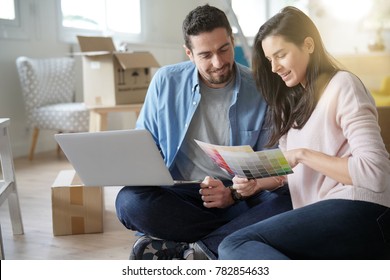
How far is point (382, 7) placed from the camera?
3.17 ft

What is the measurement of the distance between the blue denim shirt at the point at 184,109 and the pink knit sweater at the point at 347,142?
0.74 ft

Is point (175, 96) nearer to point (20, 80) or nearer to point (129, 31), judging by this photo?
point (129, 31)

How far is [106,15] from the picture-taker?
126 centimetres

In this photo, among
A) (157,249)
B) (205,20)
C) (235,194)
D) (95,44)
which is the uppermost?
(205,20)

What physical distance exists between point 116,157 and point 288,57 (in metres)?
0.39

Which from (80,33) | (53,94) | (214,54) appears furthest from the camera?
(53,94)

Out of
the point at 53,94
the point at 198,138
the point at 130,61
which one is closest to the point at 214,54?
the point at 198,138

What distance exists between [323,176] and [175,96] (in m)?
0.45

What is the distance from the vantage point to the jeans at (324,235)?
90 centimetres

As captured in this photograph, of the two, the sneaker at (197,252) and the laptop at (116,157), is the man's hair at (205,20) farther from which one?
the sneaker at (197,252)

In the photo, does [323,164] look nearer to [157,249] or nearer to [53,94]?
[157,249]

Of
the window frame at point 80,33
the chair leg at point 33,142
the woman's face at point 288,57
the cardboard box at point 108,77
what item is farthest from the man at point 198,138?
the cardboard box at point 108,77

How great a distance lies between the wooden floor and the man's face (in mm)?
475

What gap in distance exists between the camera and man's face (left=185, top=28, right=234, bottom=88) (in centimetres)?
119
